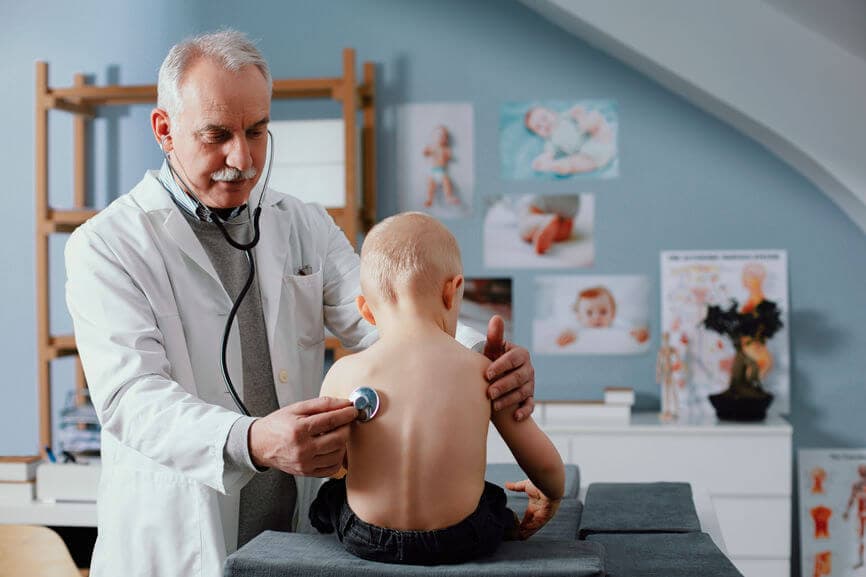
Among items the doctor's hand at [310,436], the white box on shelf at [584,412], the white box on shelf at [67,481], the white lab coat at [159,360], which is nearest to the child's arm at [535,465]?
the doctor's hand at [310,436]

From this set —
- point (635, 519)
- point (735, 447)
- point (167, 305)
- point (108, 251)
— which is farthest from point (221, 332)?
point (735, 447)

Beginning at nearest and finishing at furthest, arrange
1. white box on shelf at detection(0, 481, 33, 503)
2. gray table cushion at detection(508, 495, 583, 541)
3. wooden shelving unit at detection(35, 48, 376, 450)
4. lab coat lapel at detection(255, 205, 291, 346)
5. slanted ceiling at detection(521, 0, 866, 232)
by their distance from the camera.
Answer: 1. gray table cushion at detection(508, 495, 583, 541)
2. lab coat lapel at detection(255, 205, 291, 346)
3. white box on shelf at detection(0, 481, 33, 503)
4. slanted ceiling at detection(521, 0, 866, 232)
5. wooden shelving unit at detection(35, 48, 376, 450)

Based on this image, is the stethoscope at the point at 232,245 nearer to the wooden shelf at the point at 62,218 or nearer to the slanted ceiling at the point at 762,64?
the slanted ceiling at the point at 762,64

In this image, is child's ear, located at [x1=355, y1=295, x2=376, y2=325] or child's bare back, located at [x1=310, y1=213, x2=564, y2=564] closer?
child's bare back, located at [x1=310, y1=213, x2=564, y2=564]

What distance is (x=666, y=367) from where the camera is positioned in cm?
347

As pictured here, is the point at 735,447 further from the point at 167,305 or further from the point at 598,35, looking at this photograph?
the point at 167,305

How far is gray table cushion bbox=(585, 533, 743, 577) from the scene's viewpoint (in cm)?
141

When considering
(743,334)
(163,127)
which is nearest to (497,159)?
(743,334)

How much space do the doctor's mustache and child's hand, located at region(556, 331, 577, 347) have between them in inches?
85.2

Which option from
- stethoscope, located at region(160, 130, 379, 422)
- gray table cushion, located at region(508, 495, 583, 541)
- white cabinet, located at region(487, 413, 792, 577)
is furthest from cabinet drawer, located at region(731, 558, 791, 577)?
A: stethoscope, located at region(160, 130, 379, 422)

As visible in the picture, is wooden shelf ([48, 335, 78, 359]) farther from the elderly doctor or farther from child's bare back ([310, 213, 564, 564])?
child's bare back ([310, 213, 564, 564])

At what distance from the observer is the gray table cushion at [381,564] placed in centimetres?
112

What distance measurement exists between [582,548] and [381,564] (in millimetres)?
230

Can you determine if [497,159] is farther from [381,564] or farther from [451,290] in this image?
[381,564]
